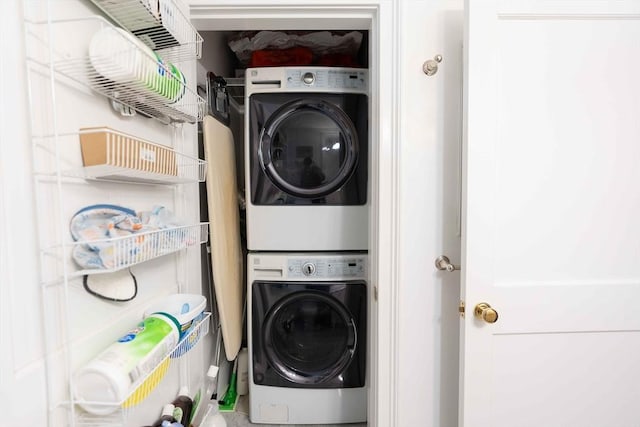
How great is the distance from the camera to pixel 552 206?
103 centimetres

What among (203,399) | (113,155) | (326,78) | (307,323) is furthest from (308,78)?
(203,399)

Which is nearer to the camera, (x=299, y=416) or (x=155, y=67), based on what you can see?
(x=155, y=67)

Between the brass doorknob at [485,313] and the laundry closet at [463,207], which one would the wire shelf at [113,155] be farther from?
the brass doorknob at [485,313]

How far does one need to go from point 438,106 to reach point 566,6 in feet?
1.66

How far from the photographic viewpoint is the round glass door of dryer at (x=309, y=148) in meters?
1.48

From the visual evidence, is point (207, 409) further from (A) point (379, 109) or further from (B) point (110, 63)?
(A) point (379, 109)

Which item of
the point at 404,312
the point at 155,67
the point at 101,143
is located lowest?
the point at 404,312

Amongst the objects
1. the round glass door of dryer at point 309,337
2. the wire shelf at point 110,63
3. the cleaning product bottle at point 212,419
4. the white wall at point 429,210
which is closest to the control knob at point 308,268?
the round glass door of dryer at point 309,337

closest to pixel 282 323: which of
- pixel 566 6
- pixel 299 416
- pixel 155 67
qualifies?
pixel 299 416

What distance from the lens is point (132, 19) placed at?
733 millimetres

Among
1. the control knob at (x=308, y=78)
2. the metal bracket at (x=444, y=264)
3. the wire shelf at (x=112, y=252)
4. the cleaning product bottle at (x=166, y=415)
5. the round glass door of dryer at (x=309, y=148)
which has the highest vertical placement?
the control knob at (x=308, y=78)

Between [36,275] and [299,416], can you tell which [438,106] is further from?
[299,416]

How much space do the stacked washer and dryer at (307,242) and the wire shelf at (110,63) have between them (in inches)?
30.6

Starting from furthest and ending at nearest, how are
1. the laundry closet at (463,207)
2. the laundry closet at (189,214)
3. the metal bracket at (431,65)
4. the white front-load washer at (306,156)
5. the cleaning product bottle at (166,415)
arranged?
the white front-load washer at (306,156) < the metal bracket at (431,65) < the cleaning product bottle at (166,415) < the laundry closet at (463,207) < the laundry closet at (189,214)
